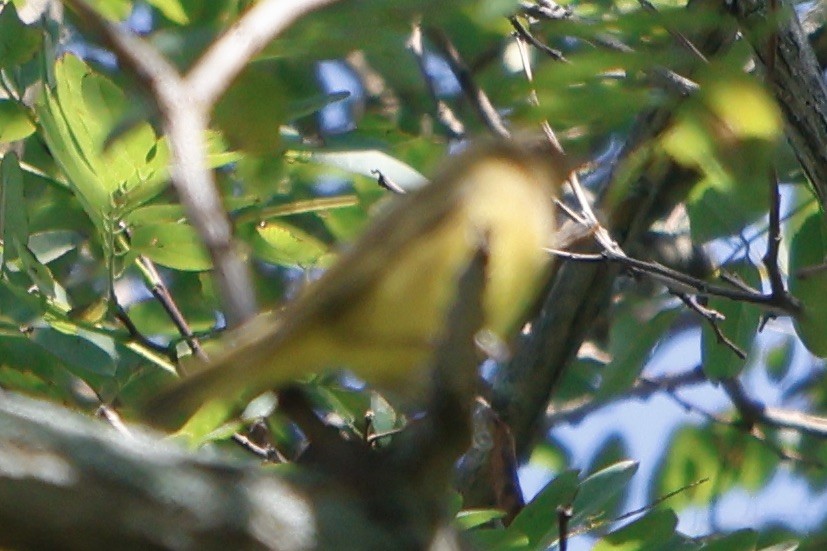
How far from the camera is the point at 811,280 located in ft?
6.14

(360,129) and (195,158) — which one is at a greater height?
(360,129)

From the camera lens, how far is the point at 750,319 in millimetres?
2305

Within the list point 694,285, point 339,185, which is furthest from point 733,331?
point 339,185

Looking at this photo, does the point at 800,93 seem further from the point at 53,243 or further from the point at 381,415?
the point at 53,243

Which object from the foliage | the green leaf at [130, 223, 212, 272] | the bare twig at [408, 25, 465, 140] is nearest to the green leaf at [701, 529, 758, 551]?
the foliage

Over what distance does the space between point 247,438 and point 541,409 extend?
916 millimetres

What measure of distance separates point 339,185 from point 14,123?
0.59 metres

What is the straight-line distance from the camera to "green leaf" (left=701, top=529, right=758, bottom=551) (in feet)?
6.40

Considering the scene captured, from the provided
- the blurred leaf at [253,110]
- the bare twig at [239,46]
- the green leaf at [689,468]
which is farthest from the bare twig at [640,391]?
the bare twig at [239,46]

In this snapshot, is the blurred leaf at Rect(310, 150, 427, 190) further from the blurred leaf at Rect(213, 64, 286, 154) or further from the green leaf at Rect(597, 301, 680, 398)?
the green leaf at Rect(597, 301, 680, 398)

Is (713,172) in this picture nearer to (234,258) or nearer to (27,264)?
(234,258)

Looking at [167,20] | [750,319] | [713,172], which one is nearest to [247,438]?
[167,20]

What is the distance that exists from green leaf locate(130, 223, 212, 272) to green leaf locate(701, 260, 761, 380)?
3.12 ft

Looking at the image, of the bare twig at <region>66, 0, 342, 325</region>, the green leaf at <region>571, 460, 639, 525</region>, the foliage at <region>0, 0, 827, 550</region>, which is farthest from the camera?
the green leaf at <region>571, 460, 639, 525</region>
